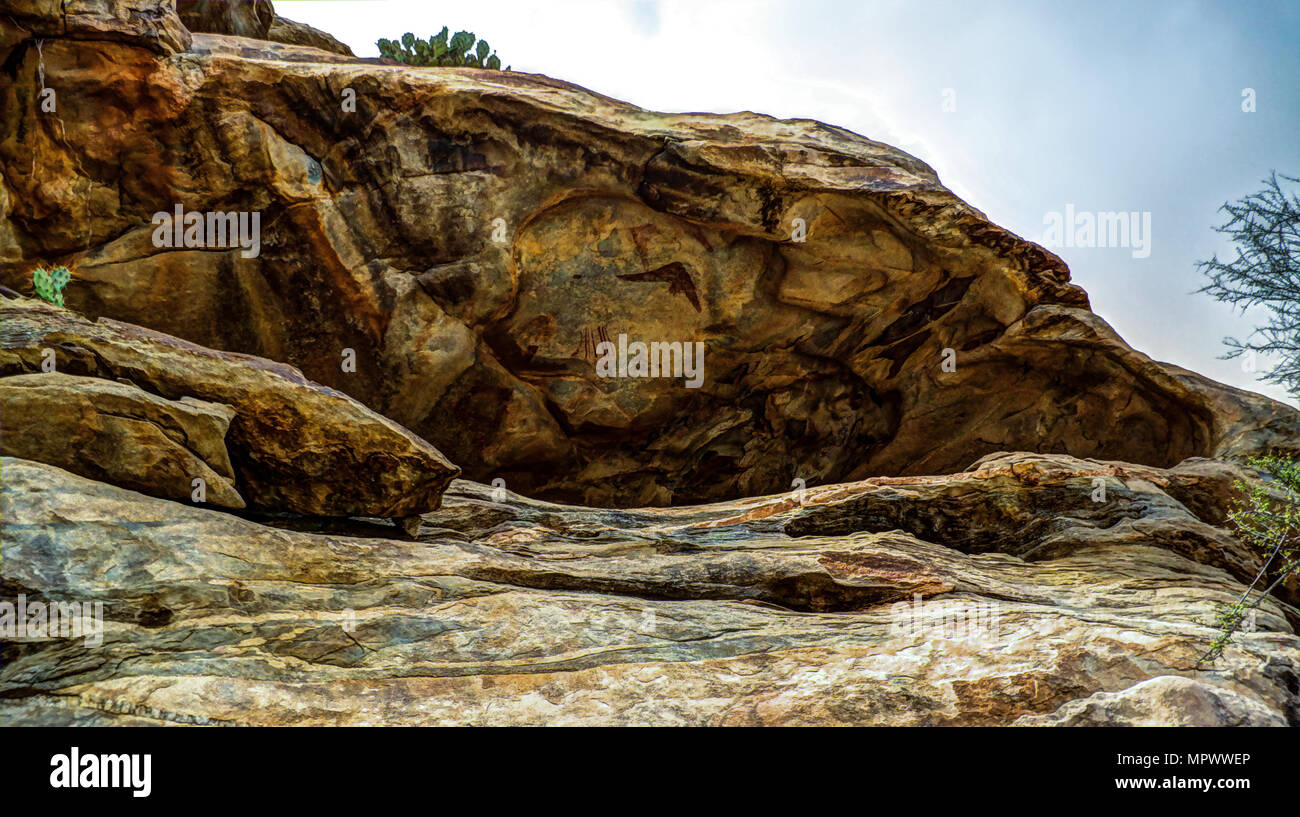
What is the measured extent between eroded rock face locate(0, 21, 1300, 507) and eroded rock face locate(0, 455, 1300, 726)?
6.20 m

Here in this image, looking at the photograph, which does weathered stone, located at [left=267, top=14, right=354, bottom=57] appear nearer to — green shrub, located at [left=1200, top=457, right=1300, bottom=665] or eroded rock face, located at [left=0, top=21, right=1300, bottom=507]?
eroded rock face, located at [left=0, top=21, right=1300, bottom=507]

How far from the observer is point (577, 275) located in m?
16.6

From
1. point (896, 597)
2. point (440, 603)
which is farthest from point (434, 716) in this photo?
point (896, 597)

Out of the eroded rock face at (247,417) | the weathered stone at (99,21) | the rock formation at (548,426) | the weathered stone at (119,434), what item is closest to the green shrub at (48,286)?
the rock formation at (548,426)

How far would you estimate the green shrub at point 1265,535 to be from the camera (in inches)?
319

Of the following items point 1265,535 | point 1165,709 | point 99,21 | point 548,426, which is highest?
point 99,21

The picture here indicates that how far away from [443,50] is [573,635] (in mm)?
16155

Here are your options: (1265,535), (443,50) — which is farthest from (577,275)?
(1265,535)

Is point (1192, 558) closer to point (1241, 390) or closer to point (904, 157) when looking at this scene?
point (1241, 390)

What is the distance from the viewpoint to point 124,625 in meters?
7.08

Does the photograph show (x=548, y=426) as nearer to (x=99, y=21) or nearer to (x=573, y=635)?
(x=573, y=635)

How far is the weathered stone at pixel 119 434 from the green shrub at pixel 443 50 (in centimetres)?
1310

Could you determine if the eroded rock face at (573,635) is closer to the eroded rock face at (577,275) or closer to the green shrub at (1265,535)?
the green shrub at (1265,535)

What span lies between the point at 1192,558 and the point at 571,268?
11.7 m
